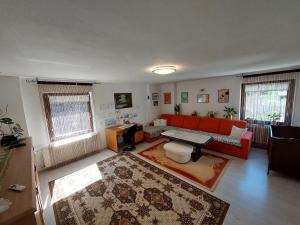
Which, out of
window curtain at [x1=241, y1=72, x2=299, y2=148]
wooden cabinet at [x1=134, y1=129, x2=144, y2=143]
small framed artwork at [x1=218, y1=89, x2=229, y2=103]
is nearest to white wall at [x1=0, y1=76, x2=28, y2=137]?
wooden cabinet at [x1=134, y1=129, x2=144, y2=143]

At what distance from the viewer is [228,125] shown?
4.19 m

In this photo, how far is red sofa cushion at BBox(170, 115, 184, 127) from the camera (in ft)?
17.6

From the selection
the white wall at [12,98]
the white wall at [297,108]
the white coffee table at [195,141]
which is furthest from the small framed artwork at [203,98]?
the white wall at [12,98]

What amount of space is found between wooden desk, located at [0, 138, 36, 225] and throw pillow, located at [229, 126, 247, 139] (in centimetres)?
435

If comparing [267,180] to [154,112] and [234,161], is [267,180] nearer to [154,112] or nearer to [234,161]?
[234,161]

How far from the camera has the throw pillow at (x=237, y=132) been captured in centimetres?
369

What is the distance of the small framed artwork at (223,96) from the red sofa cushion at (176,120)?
5.15ft

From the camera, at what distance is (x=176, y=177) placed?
9.03 feet

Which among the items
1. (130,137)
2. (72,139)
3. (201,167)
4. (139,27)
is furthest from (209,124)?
(72,139)

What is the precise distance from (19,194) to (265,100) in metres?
5.30

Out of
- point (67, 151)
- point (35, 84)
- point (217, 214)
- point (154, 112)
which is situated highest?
point (35, 84)

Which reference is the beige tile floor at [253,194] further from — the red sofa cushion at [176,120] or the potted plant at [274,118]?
the red sofa cushion at [176,120]

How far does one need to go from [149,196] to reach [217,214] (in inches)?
42.0

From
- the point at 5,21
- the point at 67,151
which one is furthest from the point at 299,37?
the point at 67,151
